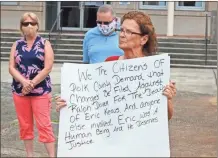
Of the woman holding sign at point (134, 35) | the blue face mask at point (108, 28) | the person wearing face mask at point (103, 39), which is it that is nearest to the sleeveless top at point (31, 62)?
the person wearing face mask at point (103, 39)

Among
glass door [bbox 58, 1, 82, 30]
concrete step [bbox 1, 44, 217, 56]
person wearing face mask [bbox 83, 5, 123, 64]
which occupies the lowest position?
concrete step [bbox 1, 44, 217, 56]

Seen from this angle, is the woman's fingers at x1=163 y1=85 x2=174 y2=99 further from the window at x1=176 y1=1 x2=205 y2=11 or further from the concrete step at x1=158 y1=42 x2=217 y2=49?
the window at x1=176 y1=1 x2=205 y2=11

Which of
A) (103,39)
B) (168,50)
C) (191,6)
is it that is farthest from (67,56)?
(103,39)

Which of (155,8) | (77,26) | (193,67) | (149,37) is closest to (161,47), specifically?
(193,67)

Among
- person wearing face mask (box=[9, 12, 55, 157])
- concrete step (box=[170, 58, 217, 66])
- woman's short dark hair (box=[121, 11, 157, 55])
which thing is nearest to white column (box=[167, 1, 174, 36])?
concrete step (box=[170, 58, 217, 66])

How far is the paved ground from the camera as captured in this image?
23.6 feet

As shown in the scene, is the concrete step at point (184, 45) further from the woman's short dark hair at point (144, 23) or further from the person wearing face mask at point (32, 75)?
the woman's short dark hair at point (144, 23)

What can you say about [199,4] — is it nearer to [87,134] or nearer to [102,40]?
[102,40]

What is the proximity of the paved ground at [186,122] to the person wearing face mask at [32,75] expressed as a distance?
100 cm

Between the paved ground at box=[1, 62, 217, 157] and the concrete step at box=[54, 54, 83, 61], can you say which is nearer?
the paved ground at box=[1, 62, 217, 157]

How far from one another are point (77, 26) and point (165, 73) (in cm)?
1779

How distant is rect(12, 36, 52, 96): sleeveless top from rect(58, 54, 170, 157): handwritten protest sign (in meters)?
2.53

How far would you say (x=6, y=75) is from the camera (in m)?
14.2

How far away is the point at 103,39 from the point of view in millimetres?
5617
